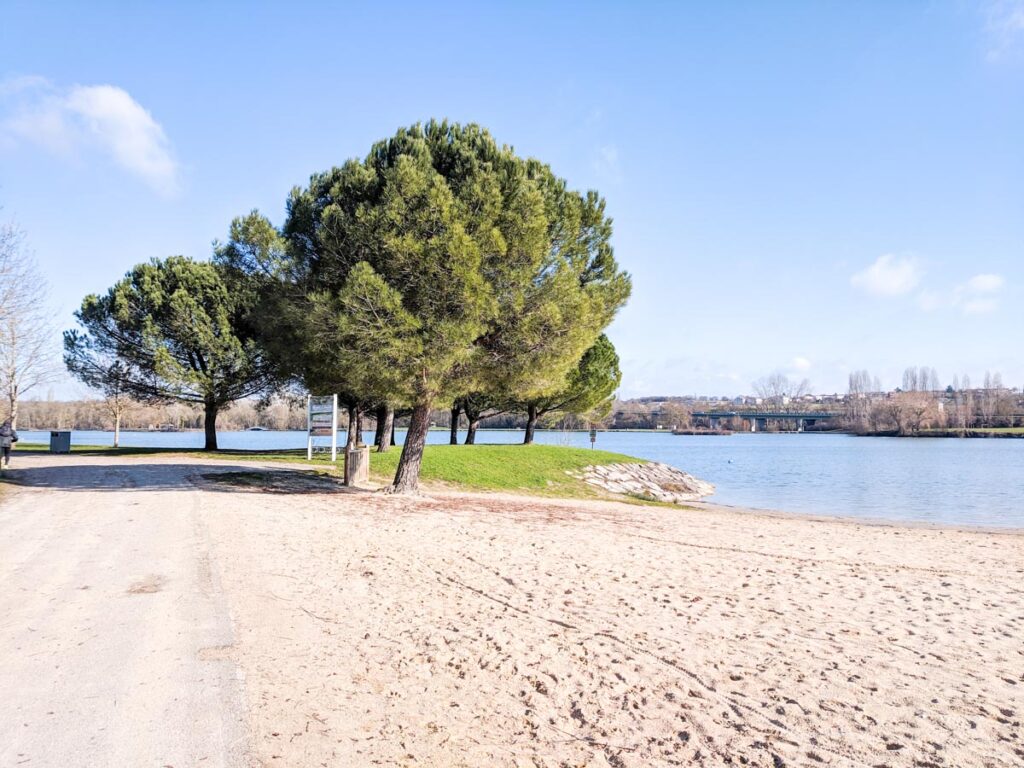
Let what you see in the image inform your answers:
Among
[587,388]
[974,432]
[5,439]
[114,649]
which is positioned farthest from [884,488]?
[974,432]

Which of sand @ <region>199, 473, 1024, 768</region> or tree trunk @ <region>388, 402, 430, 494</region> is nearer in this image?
sand @ <region>199, 473, 1024, 768</region>

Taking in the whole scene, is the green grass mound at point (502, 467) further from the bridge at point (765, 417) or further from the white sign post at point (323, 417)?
the bridge at point (765, 417)

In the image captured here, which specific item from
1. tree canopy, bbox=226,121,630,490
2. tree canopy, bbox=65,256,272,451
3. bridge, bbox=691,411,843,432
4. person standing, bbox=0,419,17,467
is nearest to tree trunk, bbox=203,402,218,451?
tree canopy, bbox=65,256,272,451

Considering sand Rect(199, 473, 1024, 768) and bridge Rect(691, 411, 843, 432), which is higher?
bridge Rect(691, 411, 843, 432)

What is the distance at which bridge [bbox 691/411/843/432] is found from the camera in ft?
489

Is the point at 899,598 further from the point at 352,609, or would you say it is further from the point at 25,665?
the point at 25,665

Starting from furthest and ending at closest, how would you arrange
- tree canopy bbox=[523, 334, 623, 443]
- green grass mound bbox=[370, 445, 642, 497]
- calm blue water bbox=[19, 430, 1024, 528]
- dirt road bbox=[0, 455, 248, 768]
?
tree canopy bbox=[523, 334, 623, 443] → calm blue water bbox=[19, 430, 1024, 528] → green grass mound bbox=[370, 445, 642, 497] → dirt road bbox=[0, 455, 248, 768]

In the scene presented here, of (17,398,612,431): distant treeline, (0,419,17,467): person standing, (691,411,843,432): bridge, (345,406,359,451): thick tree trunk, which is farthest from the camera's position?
(691,411,843,432): bridge

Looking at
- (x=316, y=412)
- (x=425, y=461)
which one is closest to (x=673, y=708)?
(x=425, y=461)

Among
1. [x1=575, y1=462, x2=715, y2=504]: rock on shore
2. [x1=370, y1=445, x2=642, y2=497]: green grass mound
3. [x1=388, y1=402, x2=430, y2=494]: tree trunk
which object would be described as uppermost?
[x1=388, y1=402, x2=430, y2=494]: tree trunk

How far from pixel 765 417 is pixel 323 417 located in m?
140

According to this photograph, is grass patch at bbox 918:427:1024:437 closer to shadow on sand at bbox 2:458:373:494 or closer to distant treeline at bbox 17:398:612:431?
distant treeline at bbox 17:398:612:431

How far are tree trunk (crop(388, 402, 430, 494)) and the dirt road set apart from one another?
6809 mm

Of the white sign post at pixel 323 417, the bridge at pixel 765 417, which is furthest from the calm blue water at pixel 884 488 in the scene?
the bridge at pixel 765 417
